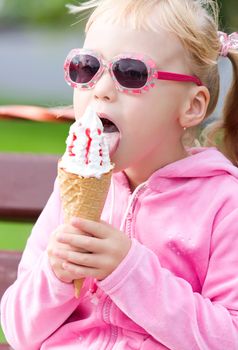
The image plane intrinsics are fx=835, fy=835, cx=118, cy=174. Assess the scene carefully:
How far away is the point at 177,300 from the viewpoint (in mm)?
2027

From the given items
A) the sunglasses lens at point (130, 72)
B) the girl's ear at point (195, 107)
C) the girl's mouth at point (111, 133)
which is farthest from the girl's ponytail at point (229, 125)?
the girl's mouth at point (111, 133)

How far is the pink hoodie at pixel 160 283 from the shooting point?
6.64 ft

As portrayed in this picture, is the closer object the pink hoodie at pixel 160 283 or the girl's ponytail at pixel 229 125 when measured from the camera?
the pink hoodie at pixel 160 283

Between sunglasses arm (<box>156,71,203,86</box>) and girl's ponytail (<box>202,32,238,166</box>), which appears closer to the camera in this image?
sunglasses arm (<box>156,71,203,86</box>)

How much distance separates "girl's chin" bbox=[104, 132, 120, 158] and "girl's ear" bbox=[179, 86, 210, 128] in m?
0.20

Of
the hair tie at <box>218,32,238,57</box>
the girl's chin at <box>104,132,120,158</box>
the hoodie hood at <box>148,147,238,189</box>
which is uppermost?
the hair tie at <box>218,32,238,57</box>

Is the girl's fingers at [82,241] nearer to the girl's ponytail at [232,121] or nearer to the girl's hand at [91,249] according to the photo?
the girl's hand at [91,249]

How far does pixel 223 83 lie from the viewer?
2418 millimetres

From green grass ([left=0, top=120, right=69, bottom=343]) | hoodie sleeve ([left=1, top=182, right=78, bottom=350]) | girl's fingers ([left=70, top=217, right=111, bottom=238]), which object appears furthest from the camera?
green grass ([left=0, top=120, right=69, bottom=343])

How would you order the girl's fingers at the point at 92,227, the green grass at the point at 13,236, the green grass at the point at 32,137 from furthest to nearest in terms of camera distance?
the green grass at the point at 32,137 → the green grass at the point at 13,236 → the girl's fingers at the point at 92,227

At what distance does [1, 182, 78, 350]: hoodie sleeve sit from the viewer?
2141mm

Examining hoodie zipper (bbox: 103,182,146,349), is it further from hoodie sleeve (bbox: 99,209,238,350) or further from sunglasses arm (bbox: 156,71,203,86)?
sunglasses arm (bbox: 156,71,203,86)

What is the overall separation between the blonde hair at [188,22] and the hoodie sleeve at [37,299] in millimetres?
556

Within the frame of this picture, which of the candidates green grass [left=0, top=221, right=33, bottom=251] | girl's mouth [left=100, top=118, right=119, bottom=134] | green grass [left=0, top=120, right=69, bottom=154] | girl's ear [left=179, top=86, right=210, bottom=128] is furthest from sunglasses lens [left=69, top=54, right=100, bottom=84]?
green grass [left=0, top=120, right=69, bottom=154]
